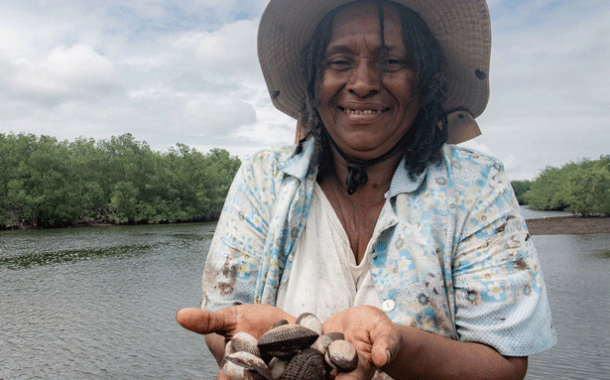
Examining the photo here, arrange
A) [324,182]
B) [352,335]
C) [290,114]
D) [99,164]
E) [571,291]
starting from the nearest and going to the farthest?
[352,335]
[324,182]
[290,114]
[571,291]
[99,164]

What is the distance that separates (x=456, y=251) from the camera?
1924 mm

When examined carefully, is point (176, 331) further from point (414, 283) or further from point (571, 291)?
point (571, 291)

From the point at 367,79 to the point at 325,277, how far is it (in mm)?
859

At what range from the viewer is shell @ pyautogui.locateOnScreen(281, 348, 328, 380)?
1505mm

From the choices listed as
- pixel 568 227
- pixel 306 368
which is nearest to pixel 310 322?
pixel 306 368

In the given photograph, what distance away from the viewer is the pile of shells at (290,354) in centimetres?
151

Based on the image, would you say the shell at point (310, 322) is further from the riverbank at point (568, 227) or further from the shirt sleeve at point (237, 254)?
the riverbank at point (568, 227)

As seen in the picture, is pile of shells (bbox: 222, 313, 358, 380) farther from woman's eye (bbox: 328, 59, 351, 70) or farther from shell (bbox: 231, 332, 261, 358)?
woman's eye (bbox: 328, 59, 351, 70)

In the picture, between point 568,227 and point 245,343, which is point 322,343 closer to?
point 245,343

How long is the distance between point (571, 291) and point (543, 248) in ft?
37.7

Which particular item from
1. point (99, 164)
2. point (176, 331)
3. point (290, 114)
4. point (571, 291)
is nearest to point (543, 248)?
point (571, 291)

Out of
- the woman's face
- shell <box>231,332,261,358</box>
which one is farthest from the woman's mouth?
shell <box>231,332,261,358</box>

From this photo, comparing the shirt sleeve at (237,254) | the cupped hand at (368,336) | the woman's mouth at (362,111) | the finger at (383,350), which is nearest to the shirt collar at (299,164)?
the shirt sleeve at (237,254)

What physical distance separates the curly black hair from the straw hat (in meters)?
0.07
